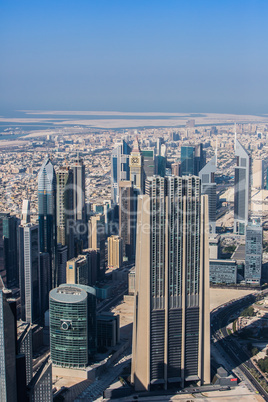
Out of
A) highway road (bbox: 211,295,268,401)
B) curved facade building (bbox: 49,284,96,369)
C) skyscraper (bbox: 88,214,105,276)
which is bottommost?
highway road (bbox: 211,295,268,401)

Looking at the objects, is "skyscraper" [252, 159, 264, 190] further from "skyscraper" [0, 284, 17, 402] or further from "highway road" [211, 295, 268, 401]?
"skyscraper" [0, 284, 17, 402]

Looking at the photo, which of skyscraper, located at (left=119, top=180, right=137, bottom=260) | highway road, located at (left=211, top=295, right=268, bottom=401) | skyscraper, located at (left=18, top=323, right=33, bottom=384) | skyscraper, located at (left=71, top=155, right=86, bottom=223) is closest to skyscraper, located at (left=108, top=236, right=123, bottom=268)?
skyscraper, located at (left=119, top=180, right=137, bottom=260)

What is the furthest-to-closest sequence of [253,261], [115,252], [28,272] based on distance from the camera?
[115,252] → [253,261] → [28,272]

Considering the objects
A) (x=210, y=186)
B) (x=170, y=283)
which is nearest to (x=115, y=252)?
(x=210, y=186)

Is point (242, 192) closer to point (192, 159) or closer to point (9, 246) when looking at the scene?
point (192, 159)

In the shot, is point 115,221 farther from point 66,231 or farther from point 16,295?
point 16,295

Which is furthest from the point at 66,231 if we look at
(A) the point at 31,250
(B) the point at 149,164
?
(B) the point at 149,164
